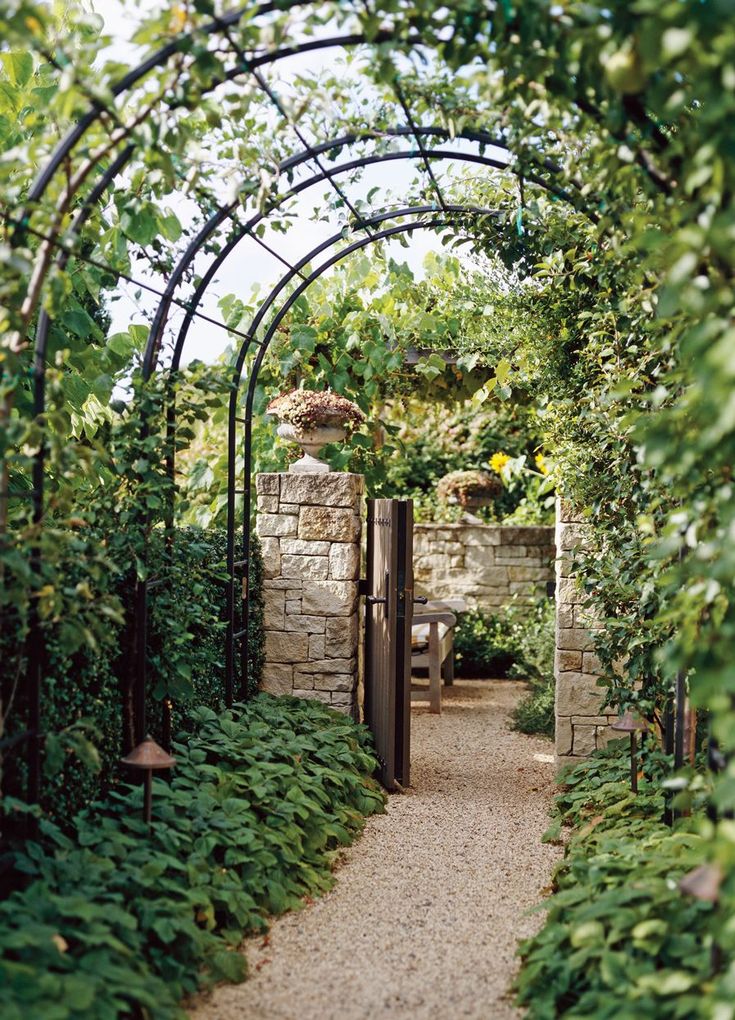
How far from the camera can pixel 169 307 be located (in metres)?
4.09

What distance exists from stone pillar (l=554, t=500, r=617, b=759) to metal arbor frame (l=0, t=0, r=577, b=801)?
163 centimetres

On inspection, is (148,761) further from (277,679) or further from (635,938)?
(277,679)

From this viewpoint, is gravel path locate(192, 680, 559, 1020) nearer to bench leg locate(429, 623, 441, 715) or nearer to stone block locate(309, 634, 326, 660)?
stone block locate(309, 634, 326, 660)

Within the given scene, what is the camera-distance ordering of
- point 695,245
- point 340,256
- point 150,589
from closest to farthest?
point 695,245, point 150,589, point 340,256

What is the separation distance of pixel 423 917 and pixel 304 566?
2.49 meters

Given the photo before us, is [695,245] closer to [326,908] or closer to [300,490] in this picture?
[326,908]

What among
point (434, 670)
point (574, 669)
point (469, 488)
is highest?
point (469, 488)

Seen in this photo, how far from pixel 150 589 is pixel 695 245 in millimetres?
2690

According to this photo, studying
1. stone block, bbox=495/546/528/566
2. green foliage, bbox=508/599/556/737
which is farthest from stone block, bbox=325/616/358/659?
stone block, bbox=495/546/528/566

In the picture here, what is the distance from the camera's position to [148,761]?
3246 mm

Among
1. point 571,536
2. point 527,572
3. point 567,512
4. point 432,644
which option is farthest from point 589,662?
point 527,572

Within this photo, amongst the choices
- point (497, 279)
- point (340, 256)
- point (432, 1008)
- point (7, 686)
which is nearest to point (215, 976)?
point (432, 1008)

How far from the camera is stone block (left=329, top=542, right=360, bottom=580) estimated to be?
5.79 m

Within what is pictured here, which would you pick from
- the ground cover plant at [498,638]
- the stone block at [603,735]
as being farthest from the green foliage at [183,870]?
the ground cover plant at [498,638]
